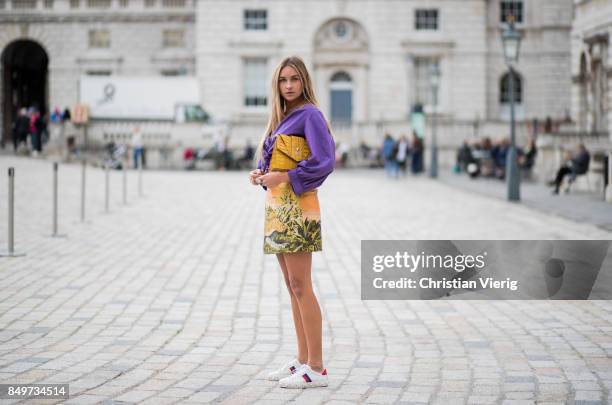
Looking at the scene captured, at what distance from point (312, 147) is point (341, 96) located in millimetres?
42962

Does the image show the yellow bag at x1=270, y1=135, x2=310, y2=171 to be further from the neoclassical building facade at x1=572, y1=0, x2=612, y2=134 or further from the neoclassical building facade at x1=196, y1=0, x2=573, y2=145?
the neoclassical building facade at x1=196, y1=0, x2=573, y2=145

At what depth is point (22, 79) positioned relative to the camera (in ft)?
199

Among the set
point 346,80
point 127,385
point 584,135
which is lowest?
point 127,385

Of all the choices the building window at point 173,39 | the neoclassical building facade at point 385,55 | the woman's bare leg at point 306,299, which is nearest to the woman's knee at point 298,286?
the woman's bare leg at point 306,299

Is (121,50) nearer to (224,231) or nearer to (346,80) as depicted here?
(346,80)

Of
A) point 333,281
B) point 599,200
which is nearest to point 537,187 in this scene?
point 599,200

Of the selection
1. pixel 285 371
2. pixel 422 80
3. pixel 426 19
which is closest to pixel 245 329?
pixel 285 371

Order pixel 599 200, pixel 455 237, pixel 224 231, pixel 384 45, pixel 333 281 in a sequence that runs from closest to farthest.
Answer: pixel 333 281 < pixel 455 237 < pixel 224 231 < pixel 599 200 < pixel 384 45

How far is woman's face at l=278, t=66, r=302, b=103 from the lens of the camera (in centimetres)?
633

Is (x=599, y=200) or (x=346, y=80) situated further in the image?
(x=346, y=80)

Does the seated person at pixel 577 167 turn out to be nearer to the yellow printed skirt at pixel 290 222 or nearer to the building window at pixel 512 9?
the yellow printed skirt at pixel 290 222

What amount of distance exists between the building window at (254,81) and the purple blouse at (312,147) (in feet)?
140

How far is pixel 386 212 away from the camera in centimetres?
2030

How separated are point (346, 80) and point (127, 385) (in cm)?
4328
